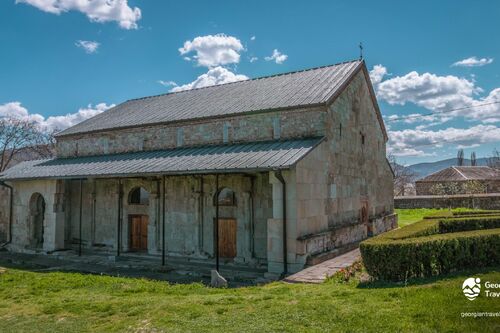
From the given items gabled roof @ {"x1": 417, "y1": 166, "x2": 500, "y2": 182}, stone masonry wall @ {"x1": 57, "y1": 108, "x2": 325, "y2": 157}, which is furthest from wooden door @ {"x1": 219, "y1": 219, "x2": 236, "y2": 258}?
gabled roof @ {"x1": 417, "y1": 166, "x2": 500, "y2": 182}

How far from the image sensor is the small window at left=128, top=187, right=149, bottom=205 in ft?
58.2

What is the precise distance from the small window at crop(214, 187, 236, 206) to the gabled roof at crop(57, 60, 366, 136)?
3.23 meters

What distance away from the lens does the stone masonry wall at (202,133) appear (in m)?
14.6

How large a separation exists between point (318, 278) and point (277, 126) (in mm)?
6609

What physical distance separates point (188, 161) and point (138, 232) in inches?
211

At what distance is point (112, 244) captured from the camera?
1803 centimetres

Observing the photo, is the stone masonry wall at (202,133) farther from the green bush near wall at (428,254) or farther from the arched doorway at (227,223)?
the green bush near wall at (428,254)

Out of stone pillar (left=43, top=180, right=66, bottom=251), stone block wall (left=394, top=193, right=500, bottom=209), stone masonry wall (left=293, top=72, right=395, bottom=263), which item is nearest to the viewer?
stone masonry wall (left=293, top=72, right=395, bottom=263)

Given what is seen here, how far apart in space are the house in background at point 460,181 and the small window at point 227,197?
34891 mm

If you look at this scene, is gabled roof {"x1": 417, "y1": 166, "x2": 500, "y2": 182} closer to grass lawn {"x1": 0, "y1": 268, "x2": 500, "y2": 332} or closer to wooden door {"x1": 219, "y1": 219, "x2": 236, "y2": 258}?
wooden door {"x1": 219, "y1": 219, "x2": 236, "y2": 258}

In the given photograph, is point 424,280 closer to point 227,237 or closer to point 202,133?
point 227,237

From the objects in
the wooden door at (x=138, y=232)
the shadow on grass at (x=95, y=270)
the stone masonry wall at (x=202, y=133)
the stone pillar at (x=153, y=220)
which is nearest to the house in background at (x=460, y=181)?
the stone masonry wall at (x=202, y=133)

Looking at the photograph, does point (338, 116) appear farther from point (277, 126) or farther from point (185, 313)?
point (185, 313)

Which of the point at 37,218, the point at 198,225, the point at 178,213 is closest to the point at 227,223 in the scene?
the point at 198,225
